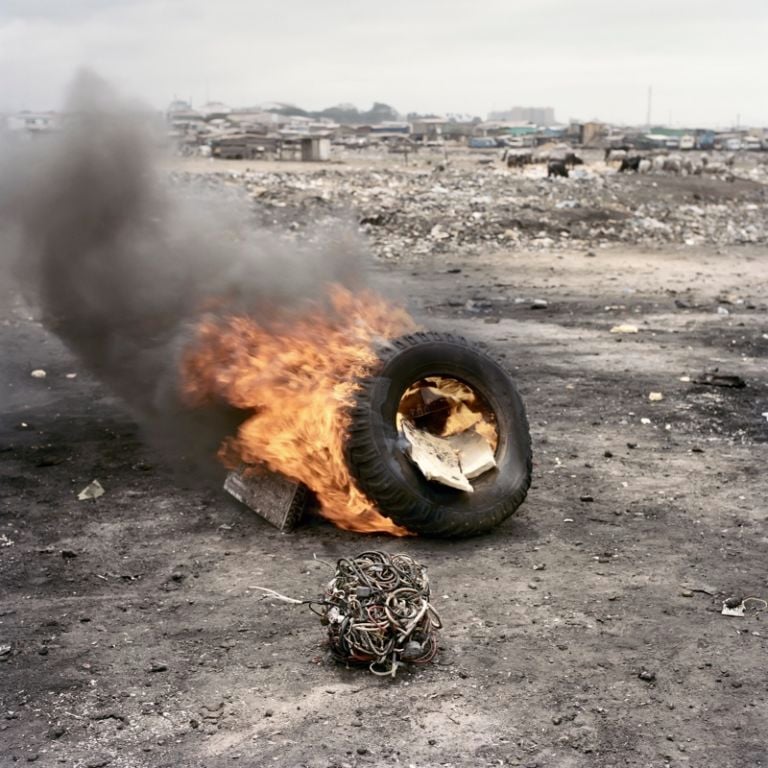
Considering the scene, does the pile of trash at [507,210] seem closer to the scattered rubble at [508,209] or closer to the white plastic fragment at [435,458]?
the scattered rubble at [508,209]

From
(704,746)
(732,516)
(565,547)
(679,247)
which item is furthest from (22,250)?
(679,247)

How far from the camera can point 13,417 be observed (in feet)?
25.7

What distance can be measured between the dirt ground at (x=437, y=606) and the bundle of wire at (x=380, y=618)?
8 centimetres

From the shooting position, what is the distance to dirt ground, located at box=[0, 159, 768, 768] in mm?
3596

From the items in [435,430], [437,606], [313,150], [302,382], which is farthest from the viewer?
[313,150]

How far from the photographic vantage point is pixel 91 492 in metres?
6.18

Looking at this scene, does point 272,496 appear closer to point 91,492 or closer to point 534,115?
point 91,492

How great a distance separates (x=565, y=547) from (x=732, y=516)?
1276 mm

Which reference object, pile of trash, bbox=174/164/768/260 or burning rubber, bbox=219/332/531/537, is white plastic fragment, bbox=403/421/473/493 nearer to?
burning rubber, bbox=219/332/531/537

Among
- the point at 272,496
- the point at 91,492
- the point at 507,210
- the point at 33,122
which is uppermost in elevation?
the point at 33,122

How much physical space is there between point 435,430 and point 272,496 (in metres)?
1.21

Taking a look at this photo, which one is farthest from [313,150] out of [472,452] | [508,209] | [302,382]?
[472,452]

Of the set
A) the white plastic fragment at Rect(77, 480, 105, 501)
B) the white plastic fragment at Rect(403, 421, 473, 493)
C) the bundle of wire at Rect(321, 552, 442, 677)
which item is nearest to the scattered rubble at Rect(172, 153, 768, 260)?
the white plastic fragment at Rect(77, 480, 105, 501)

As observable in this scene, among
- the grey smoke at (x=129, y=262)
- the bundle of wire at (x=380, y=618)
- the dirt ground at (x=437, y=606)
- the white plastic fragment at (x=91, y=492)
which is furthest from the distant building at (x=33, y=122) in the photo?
the bundle of wire at (x=380, y=618)
